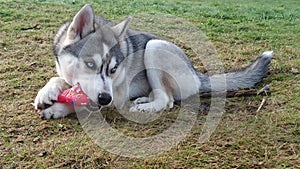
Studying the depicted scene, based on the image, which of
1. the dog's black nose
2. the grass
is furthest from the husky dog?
the grass

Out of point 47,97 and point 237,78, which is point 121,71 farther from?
point 237,78

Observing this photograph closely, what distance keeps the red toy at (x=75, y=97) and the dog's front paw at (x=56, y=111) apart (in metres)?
0.06

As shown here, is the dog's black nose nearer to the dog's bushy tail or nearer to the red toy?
the red toy

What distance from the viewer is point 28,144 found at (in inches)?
131

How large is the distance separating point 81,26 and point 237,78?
1.88 metres

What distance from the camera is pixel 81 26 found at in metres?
3.96

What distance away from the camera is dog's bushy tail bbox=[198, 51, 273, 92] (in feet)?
14.8

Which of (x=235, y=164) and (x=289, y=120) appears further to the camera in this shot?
(x=289, y=120)

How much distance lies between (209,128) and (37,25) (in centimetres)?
457

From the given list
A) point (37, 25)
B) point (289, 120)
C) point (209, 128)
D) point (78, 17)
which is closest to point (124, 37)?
point (78, 17)

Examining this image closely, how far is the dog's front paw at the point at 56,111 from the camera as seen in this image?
3.77 meters

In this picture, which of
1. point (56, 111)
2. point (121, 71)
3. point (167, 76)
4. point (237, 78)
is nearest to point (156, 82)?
point (167, 76)

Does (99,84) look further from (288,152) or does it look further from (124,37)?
(288,152)

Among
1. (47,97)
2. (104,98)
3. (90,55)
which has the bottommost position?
(47,97)
